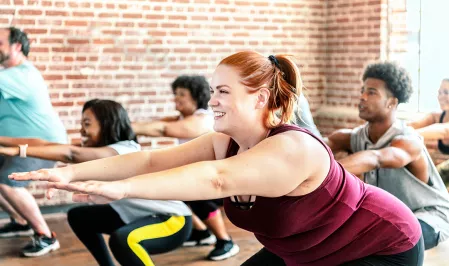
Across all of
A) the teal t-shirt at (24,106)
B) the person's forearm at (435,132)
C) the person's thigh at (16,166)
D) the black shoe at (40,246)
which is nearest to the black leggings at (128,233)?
the black shoe at (40,246)

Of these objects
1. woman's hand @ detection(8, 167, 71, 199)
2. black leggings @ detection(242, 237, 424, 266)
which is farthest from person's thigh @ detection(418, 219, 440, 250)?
woman's hand @ detection(8, 167, 71, 199)

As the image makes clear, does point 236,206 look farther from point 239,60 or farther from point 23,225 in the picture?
point 23,225

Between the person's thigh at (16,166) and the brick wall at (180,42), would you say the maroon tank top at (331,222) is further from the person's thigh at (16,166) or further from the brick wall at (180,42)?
the brick wall at (180,42)

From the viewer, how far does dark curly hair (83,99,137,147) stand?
143 inches

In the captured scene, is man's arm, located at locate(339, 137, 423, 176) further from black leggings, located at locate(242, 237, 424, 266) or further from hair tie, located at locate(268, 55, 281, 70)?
hair tie, located at locate(268, 55, 281, 70)

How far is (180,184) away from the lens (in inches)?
67.5

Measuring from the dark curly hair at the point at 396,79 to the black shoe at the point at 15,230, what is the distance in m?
2.67

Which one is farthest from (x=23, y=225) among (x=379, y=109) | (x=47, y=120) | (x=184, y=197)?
(x=184, y=197)

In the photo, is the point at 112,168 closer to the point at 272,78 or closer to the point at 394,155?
the point at 272,78

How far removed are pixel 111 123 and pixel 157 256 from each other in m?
1.15

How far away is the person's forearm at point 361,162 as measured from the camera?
9.78 feet

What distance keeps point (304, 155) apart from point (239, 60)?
0.32 m

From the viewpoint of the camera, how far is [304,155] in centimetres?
187

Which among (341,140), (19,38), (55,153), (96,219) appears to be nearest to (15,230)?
(19,38)
